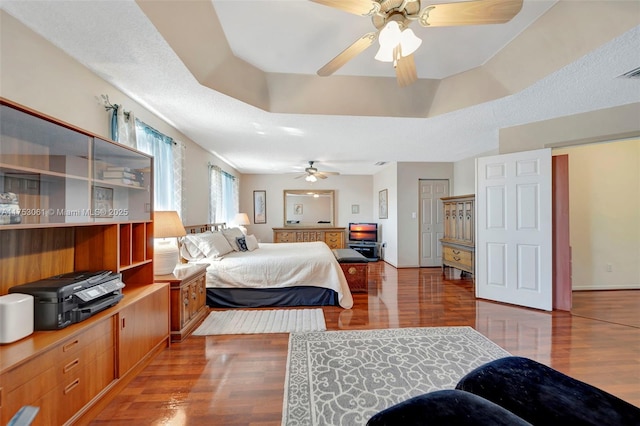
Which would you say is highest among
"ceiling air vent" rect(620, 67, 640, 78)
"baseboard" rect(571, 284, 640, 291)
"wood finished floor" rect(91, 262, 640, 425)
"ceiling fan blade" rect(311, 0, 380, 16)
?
"ceiling air vent" rect(620, 67, 640, 78)

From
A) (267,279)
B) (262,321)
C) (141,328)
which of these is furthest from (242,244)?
(141,328)

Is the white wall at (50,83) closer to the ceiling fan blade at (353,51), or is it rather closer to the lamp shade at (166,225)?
the lamp shade at (166,225)

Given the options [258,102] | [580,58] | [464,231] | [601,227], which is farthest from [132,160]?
[601,227]

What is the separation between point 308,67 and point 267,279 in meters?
2.61

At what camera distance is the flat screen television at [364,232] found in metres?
7.04

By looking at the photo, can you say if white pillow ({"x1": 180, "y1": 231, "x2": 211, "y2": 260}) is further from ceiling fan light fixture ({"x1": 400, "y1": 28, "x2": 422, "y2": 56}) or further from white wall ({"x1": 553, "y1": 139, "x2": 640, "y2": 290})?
white wall ({"x1": 553, "y1": 139, "x2": 640, "y2": 290})

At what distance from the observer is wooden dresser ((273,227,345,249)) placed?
6.90 meters

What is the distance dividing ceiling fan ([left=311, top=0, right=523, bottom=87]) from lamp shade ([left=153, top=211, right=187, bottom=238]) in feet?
7.69

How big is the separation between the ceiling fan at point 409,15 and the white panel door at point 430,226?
463 centimetres

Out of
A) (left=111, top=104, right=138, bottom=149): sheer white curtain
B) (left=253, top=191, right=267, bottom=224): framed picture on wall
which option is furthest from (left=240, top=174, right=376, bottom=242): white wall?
(left=111, top=104, right=138, bottom=149): sheer white curtain

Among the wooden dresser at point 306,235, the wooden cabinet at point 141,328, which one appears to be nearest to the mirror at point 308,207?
the wooden dresser at point 306,235

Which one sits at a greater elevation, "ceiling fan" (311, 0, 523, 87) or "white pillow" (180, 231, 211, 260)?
"ceiling fan" (311, 0, 523, 87)

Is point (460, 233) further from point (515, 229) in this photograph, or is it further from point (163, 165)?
point (163, 165)

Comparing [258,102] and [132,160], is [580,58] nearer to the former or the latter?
[258,102]
